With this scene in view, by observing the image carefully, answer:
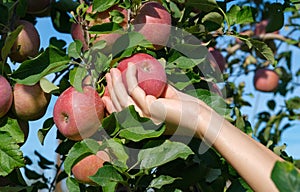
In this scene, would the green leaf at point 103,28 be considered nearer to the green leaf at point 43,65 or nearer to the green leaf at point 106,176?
the green leaf at point 43,65

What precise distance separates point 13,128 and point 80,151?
0.69 ft

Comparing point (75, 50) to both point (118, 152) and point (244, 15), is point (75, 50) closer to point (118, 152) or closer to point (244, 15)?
point (118, 152)

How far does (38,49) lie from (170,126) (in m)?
0.49

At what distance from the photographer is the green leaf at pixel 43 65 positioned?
1077mm

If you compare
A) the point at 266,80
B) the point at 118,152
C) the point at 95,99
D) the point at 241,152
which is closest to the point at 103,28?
the point at 95,99

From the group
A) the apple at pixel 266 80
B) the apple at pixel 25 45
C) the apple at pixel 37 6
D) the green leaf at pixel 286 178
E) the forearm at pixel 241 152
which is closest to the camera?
the green leaf at pixel 286 178

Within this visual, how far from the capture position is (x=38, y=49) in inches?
53.3

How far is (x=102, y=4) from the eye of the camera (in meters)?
1.07

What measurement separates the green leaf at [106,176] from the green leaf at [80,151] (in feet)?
0.16

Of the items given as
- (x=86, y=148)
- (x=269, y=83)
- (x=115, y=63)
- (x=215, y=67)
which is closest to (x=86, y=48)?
(x=115, y=63)

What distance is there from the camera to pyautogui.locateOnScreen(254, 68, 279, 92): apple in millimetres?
2787

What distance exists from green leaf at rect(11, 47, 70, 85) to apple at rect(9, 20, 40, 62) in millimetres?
193

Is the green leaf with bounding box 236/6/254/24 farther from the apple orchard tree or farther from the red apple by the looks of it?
the red apple

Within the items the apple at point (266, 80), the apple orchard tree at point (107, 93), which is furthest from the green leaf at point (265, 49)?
the apple at point (266, 80)
